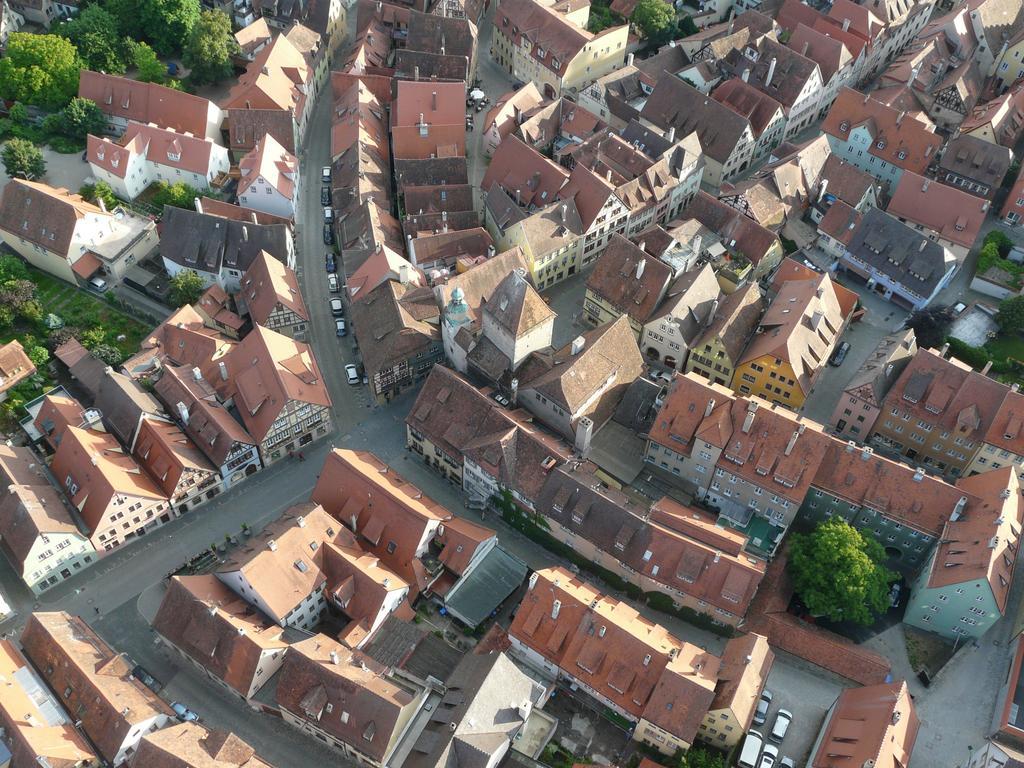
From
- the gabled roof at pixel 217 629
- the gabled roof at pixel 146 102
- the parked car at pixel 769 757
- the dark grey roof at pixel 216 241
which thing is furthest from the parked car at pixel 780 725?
the gabled roof at pixel 146 102

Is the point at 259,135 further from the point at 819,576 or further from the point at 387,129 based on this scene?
the point at 819,576

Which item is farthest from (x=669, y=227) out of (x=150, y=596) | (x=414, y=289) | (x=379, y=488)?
(x=150, y=596)

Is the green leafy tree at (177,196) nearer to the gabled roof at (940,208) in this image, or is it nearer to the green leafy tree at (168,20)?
the green leafy tree at (168,20)

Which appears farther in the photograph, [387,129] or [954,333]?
[387,129]

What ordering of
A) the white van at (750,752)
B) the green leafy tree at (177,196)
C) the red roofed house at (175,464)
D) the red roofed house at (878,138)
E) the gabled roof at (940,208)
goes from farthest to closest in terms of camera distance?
the red roofed house at (878,138)
the green leafy tree at (177,196)
the gabled roof at (940,208)
the red roofed house at (175,464)
the white van at (750,752)

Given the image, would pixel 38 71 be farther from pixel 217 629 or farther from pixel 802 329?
pixel 802 329

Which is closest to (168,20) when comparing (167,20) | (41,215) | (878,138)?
(167,20)
